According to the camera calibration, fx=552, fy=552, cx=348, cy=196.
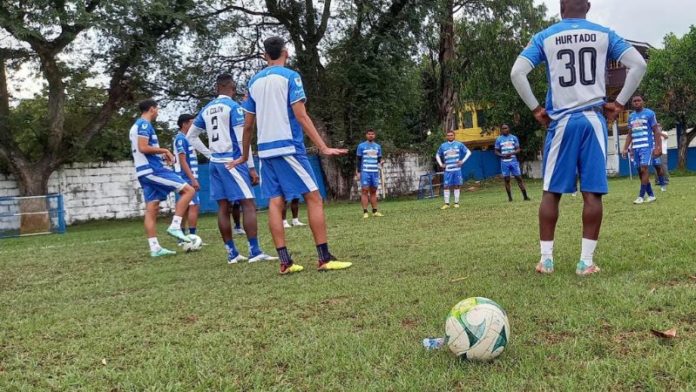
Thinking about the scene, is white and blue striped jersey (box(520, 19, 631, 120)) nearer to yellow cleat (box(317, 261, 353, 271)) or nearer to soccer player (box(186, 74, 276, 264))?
yellow cleat (box(317, 261, 353, 271))

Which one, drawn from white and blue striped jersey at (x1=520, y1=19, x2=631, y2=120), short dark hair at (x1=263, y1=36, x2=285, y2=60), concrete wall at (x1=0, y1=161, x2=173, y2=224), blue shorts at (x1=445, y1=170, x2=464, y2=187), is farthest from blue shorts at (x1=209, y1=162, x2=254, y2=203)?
concrete wall at (x1=0, y1=161, x2=173, y2=224)

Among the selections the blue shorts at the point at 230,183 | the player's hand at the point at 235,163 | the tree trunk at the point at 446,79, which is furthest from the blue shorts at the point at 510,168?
the tree trunk at the point at 446,79

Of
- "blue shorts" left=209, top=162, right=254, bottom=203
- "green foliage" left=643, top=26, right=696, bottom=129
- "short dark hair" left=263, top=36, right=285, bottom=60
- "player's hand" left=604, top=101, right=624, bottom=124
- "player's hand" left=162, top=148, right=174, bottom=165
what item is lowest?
"blue shorts" left=209, top=162, right=254, bottom=203

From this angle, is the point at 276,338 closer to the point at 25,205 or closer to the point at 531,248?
the point at 531,248

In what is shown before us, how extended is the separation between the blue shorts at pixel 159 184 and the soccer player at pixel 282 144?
250cm

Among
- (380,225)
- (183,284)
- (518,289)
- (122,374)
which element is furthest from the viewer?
(380,225)

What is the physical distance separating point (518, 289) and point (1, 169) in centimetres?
1883

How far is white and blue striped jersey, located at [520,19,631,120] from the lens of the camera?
4102 mm

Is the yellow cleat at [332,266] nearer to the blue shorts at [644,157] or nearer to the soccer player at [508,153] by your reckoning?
the blue shorts at [644,157]

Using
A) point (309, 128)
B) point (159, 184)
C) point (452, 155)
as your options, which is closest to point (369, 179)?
point (452, 155)

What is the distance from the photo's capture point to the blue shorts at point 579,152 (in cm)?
409

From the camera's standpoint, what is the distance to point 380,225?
374 inches

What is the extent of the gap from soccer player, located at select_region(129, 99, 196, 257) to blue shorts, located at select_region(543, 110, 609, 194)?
488 cm

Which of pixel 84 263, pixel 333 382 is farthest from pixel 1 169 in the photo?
pixel 333 382
